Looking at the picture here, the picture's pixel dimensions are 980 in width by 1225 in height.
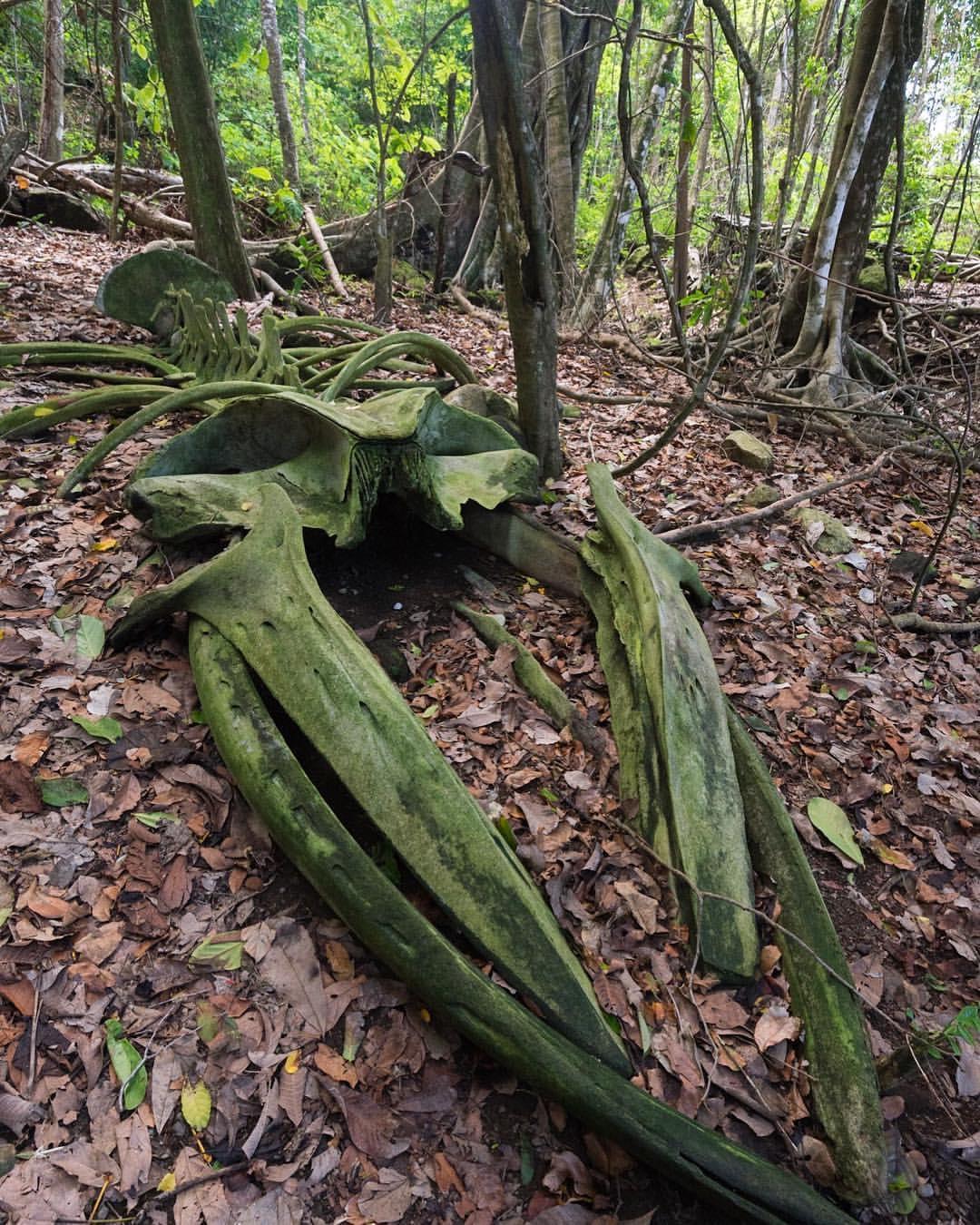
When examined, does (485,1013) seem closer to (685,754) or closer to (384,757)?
(384,757)

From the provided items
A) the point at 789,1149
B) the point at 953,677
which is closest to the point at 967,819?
the point at 953,677

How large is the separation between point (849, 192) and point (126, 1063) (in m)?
7.82

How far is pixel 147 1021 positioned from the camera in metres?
1.93

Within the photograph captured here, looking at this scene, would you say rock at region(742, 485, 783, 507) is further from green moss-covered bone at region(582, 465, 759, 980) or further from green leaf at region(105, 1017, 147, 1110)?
green leaf at region(105, 1017, 147, 1110)

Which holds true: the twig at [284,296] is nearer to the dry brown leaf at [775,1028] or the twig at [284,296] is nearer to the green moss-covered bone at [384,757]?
the green moss-covered bone at [384,757]

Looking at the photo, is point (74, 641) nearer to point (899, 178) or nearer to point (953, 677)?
point (953, 677)

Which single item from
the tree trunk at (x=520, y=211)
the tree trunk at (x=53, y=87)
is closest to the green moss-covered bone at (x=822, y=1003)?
the tree trunk at (x=520, y=211)

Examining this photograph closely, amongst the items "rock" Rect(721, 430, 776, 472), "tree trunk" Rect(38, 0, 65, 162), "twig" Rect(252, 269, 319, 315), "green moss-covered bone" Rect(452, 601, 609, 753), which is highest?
"tree trunk" Rect(38, 0, 65, 162)

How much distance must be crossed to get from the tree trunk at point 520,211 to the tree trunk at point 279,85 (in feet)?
27.3

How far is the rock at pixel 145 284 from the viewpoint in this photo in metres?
5.82

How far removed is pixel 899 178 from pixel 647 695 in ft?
17.4

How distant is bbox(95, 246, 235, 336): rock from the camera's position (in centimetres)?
582

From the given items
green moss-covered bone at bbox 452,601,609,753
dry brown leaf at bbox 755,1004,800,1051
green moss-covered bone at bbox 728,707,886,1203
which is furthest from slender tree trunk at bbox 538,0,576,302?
dry brown leaf at bbox 755,1004,800,1051

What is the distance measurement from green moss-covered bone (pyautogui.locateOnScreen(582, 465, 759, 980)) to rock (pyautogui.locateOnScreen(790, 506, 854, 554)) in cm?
181
